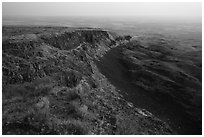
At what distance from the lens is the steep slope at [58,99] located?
2081 cm

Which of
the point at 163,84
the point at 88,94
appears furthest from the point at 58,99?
the point at 163,84

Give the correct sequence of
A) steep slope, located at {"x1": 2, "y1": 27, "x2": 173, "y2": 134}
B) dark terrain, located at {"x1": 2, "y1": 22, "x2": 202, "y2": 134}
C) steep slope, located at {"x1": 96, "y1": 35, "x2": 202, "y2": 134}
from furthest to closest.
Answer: steep slope, located at {"x1": 96, "y1": 35, "x2": 202, "y2": 134} → dark terrain, located at {"x1": 2, "y1": 22, "x2": 202, "y2": 134} → steep slope, located at {"x1": 2, "y1": 27, "x2": 173, "y2": 134}

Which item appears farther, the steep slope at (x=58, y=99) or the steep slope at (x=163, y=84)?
the steep slope at (x=163, y=84)

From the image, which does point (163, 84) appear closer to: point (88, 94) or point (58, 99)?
point (88, 94)

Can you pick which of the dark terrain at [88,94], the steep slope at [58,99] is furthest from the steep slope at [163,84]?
the steep slope at [58,99]

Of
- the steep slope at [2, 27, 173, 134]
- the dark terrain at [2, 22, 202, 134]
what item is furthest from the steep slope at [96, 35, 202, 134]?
the steep slope at [2, 27, 173, 134]

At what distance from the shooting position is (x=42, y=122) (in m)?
20.5

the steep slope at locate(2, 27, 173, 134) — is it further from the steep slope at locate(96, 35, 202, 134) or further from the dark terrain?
the steep slope at locate(96, 35, 202, 134)

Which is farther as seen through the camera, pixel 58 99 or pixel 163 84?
pixel 163 84

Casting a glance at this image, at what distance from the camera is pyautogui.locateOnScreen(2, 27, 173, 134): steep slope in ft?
68.3

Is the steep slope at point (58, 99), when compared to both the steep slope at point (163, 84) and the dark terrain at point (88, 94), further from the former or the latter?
the steep slope at point (163, 84)

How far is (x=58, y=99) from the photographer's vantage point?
25406mm

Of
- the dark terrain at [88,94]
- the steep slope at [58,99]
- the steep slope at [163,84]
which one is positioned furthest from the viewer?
the steep slope at [163,84]

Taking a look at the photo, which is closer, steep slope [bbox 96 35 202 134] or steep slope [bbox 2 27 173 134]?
steep slope [bbox 2 27 173 134]
